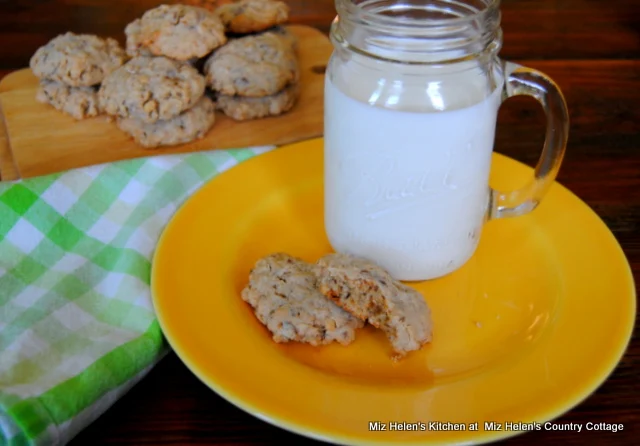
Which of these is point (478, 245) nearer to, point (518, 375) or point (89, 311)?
point (518, 375)

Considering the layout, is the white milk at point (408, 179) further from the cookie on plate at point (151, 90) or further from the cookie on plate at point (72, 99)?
the cookie on plate at point (72, 99)

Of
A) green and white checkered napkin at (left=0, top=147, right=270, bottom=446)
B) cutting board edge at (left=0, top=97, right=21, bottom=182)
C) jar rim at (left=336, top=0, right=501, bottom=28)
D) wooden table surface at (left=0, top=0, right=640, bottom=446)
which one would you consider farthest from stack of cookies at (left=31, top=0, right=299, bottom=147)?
jar rim at (left=336, top=0, right=501, bottom=28)

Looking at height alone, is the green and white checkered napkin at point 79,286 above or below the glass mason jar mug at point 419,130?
below

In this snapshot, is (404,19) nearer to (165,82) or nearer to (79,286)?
(79,286)

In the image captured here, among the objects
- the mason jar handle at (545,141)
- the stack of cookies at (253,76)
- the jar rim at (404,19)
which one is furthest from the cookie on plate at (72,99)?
the mason jar handle at (545,141)

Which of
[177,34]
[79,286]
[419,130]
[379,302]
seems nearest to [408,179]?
[419,130]

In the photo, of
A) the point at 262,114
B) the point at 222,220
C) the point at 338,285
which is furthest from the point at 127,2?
the point at 338,285
